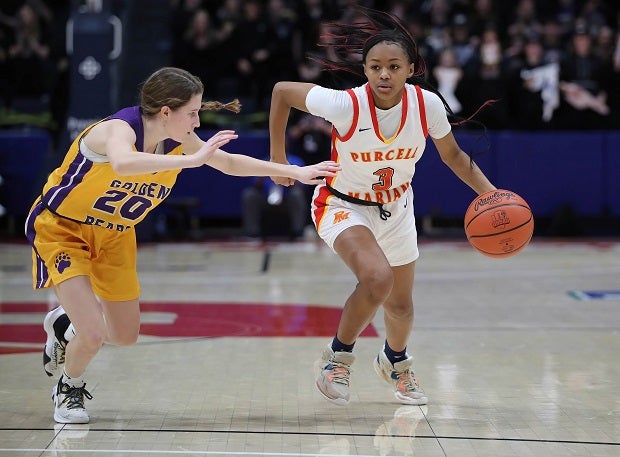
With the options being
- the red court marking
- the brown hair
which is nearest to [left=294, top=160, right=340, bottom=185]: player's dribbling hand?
the brown hair

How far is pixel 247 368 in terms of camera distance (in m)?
6.23

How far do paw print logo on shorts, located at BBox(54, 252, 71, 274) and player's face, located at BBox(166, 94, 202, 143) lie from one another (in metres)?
0.74

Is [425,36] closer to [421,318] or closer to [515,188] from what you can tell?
[515,188]

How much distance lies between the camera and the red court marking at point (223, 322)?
745cm

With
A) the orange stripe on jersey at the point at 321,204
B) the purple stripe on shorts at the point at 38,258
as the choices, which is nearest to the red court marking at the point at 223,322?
the purple stripe on shorts at the point at 38,258

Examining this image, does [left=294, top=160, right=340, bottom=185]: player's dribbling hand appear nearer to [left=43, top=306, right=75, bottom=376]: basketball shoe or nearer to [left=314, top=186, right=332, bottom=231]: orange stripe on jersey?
[left=314, top=186, right=332, bottom=231]: orange stripe on jersey

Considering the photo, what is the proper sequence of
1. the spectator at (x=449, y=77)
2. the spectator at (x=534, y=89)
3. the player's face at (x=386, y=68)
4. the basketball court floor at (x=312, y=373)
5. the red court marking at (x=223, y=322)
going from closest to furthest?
the basketball court floor at (x=312, y=373)
the player's face at (x=386, y=68)
the red court marking at (x=223, y=322)
the spectator at (x=449, y=77)
the spectator at (x=534, y=89)

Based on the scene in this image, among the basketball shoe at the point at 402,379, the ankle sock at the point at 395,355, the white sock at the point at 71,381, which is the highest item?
the white sock at the point at 71,381

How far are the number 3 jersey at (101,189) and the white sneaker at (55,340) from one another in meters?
0.63

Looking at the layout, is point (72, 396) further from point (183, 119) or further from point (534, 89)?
point (534, 89)

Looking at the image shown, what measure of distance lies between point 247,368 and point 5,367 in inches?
55.8

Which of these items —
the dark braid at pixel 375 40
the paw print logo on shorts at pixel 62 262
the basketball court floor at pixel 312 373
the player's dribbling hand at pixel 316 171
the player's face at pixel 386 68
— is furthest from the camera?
the dark braid at pixel 375 40

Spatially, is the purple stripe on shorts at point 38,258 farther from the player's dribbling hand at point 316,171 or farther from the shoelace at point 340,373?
the shoelace at point 340,373

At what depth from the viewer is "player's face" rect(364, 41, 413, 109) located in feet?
16.8
